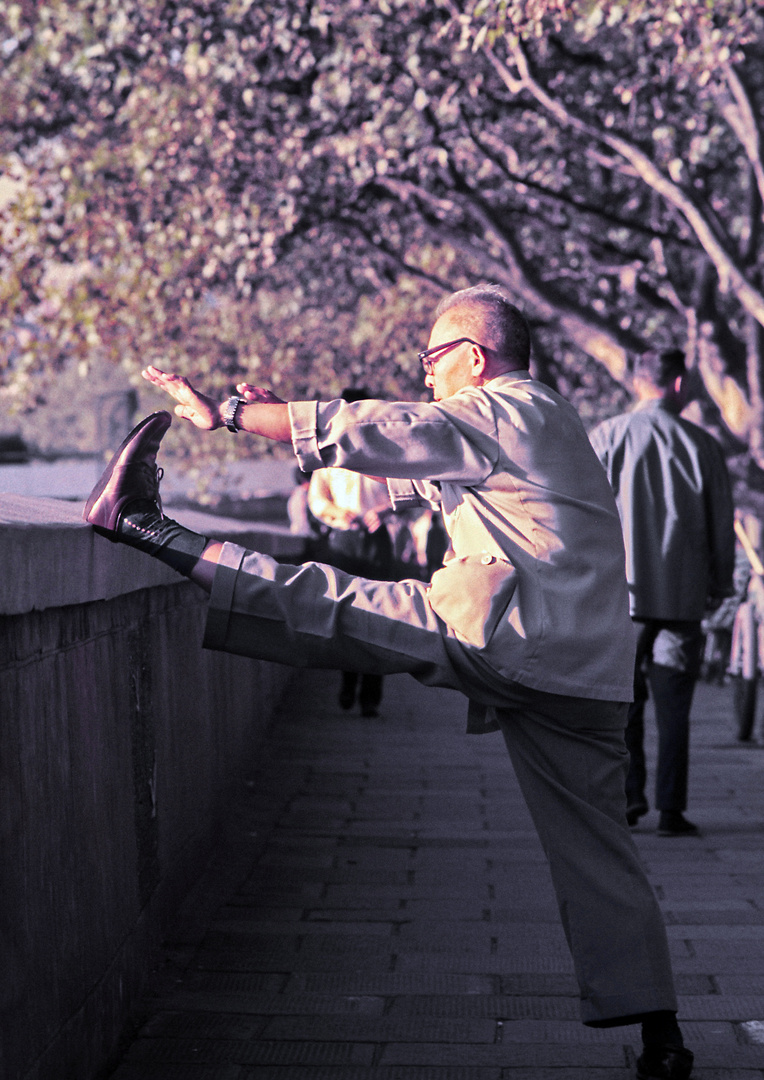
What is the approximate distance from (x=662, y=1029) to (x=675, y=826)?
2903mm

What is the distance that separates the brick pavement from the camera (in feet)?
11.4

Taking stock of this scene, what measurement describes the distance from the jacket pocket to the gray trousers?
31mm

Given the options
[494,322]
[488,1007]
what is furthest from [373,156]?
[488,1007]

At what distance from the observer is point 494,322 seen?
3.39 meters

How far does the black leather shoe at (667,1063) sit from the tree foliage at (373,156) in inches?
286

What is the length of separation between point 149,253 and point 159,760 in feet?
36.0

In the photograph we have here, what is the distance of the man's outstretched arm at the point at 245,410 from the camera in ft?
10.2

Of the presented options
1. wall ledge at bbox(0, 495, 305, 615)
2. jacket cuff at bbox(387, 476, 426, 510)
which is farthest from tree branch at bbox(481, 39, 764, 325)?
jacket cuff at bbox(387, 476, 426, 510)

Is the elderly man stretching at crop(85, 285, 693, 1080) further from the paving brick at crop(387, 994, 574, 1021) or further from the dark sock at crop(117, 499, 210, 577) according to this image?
the paving brick at crop(387, 994, 574, 1021)

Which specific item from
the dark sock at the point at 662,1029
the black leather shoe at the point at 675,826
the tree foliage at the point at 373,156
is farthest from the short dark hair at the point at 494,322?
the tree foliage at the point at 373,156

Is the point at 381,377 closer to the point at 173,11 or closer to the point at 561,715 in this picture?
the point at 173,11

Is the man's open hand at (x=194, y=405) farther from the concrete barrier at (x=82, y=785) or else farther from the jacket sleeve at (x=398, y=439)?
the concrete barrier at (x=82, y=785)

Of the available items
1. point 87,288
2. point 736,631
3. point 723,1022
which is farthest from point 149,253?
point 723,1022

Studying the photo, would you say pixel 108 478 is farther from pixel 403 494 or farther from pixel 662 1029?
pixel 662 1029
